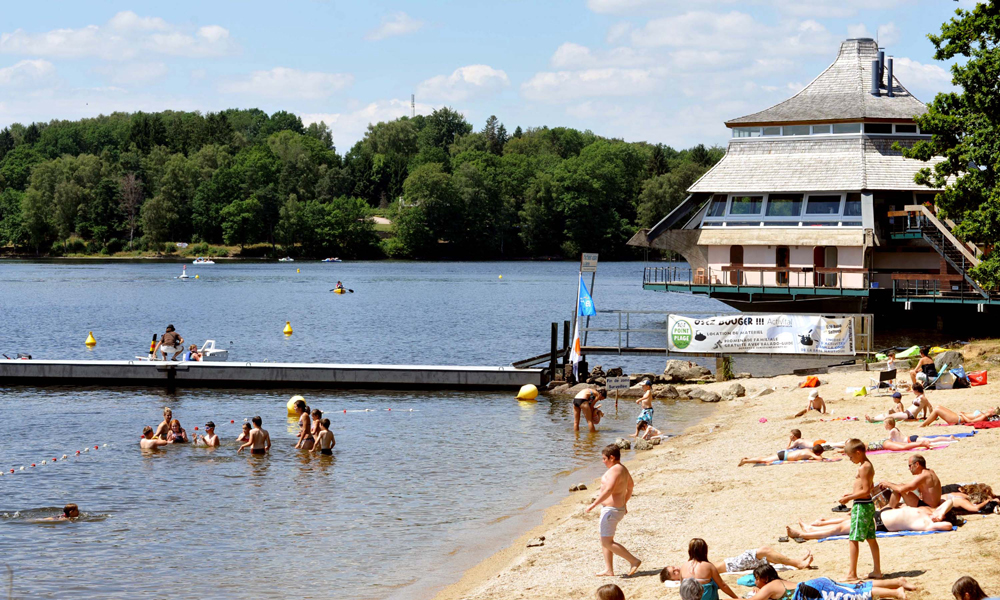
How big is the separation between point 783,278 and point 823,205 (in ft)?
14.4

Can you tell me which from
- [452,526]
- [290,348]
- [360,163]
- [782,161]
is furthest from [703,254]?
[360,163]

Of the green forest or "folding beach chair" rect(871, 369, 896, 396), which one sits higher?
the green forest

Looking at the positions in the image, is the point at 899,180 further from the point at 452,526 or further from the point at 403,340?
the point at 452,526

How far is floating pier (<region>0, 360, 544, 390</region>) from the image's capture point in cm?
3759

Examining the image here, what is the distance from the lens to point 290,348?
5612cm

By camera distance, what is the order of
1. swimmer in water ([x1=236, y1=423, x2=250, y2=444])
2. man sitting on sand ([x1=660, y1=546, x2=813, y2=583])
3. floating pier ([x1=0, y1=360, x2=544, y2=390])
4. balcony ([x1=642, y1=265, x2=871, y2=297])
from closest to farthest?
man sitting on sand ([x1=660, y1=546, x2=813, y2=583])
swimmer in water ([x1=236, y1=423, x2=250, y2=444])
floating pier ([x1=0, y1=360, x2=544, y2=390])
balcony ([x1=642, y1=265, x2=871, y2=297])

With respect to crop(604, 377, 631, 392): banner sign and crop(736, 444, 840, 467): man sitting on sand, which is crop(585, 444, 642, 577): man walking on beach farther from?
crop(604, 377, 631, 392): banner sign

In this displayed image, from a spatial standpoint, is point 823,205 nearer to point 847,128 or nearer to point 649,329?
point 847,128

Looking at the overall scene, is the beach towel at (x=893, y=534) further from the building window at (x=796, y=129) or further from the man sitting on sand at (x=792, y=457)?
the building window at (x=796, y=129)

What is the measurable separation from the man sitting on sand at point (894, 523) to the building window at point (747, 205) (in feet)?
143

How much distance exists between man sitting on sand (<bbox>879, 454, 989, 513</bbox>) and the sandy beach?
244mm

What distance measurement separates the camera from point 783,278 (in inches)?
2115

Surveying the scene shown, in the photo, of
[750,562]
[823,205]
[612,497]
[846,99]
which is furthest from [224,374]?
[846,99]

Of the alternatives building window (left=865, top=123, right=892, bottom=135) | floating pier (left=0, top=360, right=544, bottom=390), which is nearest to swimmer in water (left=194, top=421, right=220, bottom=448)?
floating pier (left=0, top=360, right=544, bottom=390)
